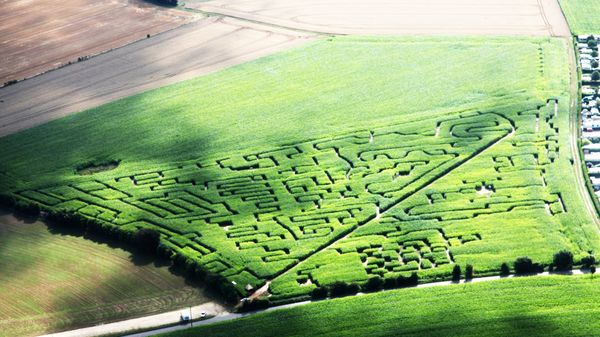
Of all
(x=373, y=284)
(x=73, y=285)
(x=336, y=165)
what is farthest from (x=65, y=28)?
(x=373, y=284)

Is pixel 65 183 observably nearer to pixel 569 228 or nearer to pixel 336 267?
pixel 336 267

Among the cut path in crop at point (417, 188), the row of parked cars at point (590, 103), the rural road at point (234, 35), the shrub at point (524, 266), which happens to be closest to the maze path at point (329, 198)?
the cut path in crop at point (417, 188)

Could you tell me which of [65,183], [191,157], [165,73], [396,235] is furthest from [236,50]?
[396,235]

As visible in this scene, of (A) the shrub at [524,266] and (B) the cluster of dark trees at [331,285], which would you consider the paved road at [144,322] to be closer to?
(B) the cluster of dark trees at [331,285]

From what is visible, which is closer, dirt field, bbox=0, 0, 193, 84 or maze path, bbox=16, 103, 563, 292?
maze path, bbox=16, 103, 563, 292

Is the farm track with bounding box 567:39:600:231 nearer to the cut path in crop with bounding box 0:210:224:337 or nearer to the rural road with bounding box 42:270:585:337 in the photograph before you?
the rural road with bounding box 42:270:585:337

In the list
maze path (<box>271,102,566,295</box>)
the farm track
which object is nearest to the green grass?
maze path (<box>271,102,566,295</box>)
